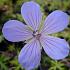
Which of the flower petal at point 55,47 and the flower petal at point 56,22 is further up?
the flower petal at point 56,22

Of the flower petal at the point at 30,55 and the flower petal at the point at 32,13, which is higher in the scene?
the flower petal at the point at 32,13

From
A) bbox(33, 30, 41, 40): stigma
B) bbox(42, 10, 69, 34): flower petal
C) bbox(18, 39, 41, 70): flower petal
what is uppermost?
bbox(42, 10, 69, 34): flower petal

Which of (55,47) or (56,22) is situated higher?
(56,22)

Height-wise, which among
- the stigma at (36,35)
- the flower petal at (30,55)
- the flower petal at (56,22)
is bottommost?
the flower petal at (30,55)

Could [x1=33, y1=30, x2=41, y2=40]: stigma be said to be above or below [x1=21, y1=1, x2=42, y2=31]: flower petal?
below
